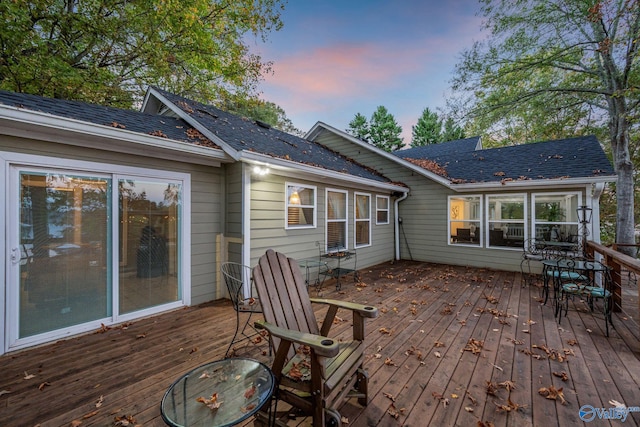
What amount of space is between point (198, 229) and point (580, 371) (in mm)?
5100

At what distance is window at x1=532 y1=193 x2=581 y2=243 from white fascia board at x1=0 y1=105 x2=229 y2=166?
303 inches

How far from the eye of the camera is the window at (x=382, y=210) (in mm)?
8118

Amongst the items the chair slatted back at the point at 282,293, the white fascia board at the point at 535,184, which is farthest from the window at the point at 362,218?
the chair slatted back at the point at 282,293

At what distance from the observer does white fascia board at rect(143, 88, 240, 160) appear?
163 inches

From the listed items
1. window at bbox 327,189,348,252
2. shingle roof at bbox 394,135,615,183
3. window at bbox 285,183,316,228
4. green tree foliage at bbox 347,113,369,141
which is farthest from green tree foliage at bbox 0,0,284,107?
green tree foliage at bbox 347,113,369,141

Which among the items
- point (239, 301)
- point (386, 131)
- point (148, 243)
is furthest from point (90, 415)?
point (386, 131)

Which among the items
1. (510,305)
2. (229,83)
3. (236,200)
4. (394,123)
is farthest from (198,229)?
(394,123)

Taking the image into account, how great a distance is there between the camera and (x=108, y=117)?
12.1ft

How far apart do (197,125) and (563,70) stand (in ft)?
36.8

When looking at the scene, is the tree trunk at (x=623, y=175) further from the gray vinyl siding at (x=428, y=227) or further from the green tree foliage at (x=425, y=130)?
the green tree foliage at (x=425, y=130)

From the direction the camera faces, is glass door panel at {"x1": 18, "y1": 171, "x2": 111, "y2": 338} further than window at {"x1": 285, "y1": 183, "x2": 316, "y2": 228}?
No

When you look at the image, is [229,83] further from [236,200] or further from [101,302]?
[101,302]

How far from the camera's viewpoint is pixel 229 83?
10570 mm

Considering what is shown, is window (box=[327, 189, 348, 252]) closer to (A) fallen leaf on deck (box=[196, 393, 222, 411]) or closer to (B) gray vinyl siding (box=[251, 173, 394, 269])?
(B) gray vinyl siding (box=[251, 173, 394, 269])
